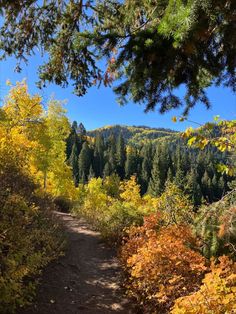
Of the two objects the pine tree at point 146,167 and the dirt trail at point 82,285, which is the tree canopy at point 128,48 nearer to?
the dirt trail at point 82,285

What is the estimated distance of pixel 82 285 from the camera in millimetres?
8203

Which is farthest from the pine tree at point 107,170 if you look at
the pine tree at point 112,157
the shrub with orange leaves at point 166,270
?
the shrub with orange leaves at point 166,270

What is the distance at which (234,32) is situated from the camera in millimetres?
3121

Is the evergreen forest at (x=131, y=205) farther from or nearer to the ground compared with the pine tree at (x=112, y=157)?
nearer to the ground

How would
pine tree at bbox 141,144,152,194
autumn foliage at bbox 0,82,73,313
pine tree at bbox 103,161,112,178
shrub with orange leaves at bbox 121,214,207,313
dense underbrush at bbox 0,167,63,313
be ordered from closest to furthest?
1. dense underbrush at bbox 0,167,63,313
2. autumn foliage at bbox 0,82,73,313
3. shrub with orange leaves at bbox 121,214,207,313
4. pine tree at bbox 103,161,112,178
5. pine tree at bbox 141,144,152,194

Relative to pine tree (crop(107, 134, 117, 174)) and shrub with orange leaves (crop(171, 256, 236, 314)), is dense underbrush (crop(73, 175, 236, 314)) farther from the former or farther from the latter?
pine tree (crop(107, 134, 117, 174))

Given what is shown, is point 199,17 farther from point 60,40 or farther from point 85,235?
point 85,235

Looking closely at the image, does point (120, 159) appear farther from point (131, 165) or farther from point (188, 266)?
point (188, 266)

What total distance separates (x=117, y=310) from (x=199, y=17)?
617 cm

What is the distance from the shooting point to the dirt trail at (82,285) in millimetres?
6887

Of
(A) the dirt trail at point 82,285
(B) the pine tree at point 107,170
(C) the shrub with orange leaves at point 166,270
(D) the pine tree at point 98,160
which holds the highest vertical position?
(D) the pine tree at point 98,160

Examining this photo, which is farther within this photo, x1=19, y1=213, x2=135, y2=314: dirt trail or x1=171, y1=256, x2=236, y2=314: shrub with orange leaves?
x1=19, y1=213, x2=135, y2=314: dirt trail

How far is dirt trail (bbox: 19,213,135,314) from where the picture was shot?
22.6ft

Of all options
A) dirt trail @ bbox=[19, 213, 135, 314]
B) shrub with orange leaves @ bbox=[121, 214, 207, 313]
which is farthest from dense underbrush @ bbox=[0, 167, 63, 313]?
shrub with orange leaves @ bbox=[121, 214, 207, 313]
